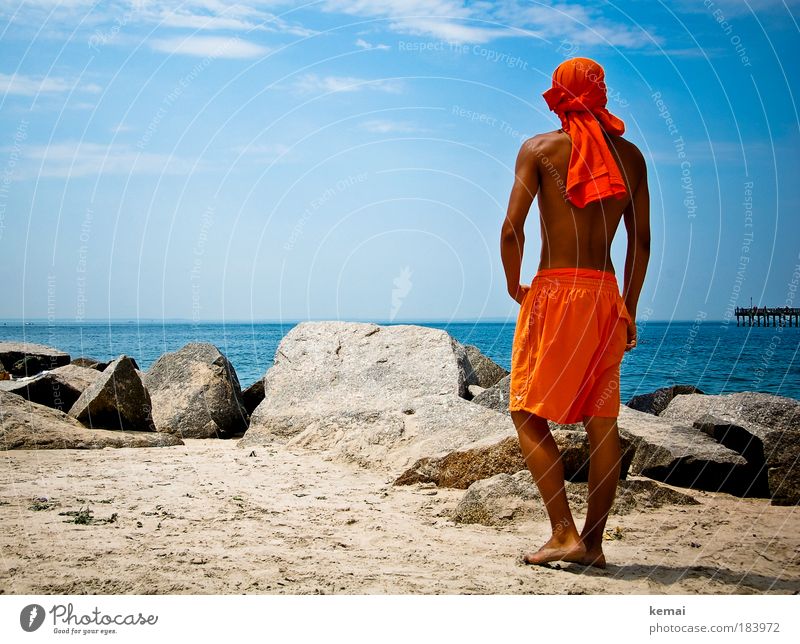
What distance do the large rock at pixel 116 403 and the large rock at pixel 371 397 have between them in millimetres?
1352

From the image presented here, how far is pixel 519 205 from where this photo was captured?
177 inches

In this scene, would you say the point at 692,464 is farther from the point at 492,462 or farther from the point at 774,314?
the point at 774,314

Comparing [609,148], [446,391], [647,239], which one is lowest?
[446,391]

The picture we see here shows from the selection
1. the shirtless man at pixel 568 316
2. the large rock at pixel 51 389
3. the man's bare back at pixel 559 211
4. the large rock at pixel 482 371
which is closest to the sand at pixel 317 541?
the shirtless man at pixel 568 316

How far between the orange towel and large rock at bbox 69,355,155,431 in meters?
6.52

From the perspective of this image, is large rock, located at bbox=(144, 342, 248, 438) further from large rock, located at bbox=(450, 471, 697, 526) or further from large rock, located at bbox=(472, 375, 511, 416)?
large rock, located at bbox=(450, 471, 697, 526)

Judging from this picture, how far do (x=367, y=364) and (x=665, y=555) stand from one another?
5.43 meters

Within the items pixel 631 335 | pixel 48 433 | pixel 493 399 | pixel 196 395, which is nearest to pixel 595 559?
pixel 631 335

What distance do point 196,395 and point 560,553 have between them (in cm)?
688

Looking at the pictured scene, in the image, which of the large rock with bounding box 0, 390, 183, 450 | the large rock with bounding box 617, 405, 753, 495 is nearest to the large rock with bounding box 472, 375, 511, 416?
the large rock with bounding box 617, 405, 753, 495

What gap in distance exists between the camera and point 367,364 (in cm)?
983

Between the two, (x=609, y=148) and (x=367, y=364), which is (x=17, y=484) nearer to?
(x=367, y=364)

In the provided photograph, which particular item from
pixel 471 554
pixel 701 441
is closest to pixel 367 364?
pixel 701 441
